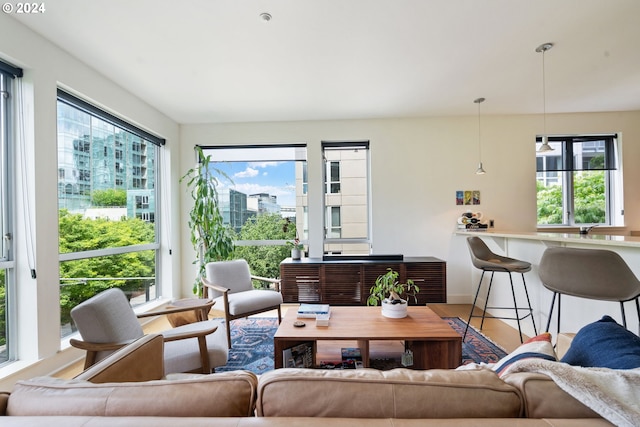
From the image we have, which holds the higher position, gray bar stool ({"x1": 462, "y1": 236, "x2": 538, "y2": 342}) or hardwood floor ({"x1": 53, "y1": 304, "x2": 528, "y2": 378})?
gray bar stool ({"x1": 462, "y1": 236, "x2": 538, "y2": 342})

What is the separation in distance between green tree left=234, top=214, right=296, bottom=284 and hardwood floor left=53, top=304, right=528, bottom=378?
0.66 meters

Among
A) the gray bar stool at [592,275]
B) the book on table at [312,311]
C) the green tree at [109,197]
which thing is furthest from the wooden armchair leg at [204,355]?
the gray bar stool at [592,275]

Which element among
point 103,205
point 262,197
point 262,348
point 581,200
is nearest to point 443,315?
point 262,348

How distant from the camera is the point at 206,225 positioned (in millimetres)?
3795

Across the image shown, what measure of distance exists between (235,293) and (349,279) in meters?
1.39

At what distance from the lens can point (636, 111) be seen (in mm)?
3881

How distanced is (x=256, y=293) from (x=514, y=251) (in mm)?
2844

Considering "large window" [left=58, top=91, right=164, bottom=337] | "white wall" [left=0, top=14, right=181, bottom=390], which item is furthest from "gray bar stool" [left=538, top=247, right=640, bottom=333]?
"large window" [left=58, top=91, right=164, bottom=337]

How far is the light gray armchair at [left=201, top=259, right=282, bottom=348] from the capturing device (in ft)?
8.93

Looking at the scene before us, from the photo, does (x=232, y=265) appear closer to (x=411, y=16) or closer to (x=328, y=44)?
(x=328, y=44)

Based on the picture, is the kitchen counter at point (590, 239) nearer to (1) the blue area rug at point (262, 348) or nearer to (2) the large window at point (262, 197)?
(1) the blue area rug at point (262, 348)

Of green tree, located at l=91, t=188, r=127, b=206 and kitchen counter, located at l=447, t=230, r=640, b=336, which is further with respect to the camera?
green tree, located at l=91, t=188, r=127, b=206

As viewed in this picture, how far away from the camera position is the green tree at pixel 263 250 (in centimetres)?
428

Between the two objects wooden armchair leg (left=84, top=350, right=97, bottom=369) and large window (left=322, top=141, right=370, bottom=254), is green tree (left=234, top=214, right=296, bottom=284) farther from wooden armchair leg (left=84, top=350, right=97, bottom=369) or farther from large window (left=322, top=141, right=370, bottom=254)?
wooden armchair leg (left=84, top=350, right=97, bottom=369)
